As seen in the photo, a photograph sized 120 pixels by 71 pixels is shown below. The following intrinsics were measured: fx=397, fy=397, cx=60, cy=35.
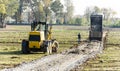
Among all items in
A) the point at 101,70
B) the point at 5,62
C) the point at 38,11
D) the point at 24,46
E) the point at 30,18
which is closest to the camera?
the point at 101,70

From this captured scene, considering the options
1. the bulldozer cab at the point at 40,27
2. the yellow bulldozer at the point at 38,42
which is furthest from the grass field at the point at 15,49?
the bulldozer cab at the point at 40,27

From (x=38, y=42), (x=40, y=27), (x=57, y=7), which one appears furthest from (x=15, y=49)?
(x=57, y=7)

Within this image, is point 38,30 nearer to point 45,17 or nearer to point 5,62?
point 5,62

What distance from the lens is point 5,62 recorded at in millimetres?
28344

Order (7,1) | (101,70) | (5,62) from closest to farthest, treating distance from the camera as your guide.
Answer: (101,70) → (5,62) → (7,1)

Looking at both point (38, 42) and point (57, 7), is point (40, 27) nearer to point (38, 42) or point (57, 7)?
point (38, 42)

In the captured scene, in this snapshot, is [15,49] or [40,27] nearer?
[40,27]

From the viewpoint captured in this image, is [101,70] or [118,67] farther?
[118,67]

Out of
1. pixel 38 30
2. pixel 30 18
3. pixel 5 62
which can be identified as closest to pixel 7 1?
pixel 30 18

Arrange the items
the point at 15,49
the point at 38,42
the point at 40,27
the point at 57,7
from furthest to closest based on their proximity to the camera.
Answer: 1. the point at 57,7
2. the point at 15,49
3. the point at 40,27
4. the point at 38,42

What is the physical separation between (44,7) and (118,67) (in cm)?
14396

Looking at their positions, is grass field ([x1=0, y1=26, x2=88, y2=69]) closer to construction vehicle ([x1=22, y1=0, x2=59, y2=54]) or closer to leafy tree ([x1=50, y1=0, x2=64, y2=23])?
construction vehicle ([x1=22, y1=0, x2=59, y2=54])

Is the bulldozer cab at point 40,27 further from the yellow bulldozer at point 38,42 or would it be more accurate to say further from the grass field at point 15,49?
the grass field at point 15,49

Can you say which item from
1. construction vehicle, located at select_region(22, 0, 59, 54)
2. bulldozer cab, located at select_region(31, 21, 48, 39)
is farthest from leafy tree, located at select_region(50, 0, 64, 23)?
construction vehicle, located at select_region(22, 0, 59, 54)
